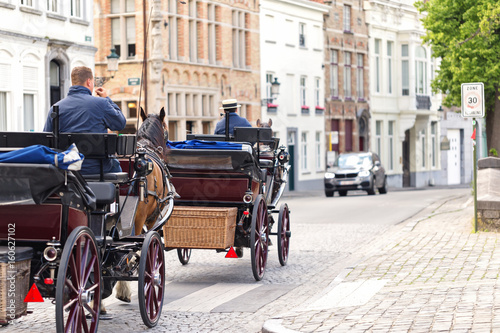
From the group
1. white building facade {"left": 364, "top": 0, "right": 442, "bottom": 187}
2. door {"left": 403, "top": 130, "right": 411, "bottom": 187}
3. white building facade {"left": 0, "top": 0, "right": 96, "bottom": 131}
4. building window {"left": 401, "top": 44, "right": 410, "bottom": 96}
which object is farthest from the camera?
door {"left": 403, "top": 130, "right": 411, "bottom": 187}

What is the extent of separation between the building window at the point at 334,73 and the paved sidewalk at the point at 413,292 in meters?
36.5

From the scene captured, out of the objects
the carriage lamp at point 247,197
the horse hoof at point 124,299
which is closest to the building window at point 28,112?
the carriage lamp at point 247,197

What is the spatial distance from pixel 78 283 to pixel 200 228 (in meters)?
4.03

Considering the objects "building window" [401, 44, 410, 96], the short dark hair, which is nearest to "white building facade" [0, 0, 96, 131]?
the short dark hair

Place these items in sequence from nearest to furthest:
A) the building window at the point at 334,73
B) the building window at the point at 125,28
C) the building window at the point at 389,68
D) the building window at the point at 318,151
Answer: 1. the building window at the point at 125,28
2. the building window at the point at 318,151
3. the building window at the point at 334,73
4. the building window at the point at 389,68

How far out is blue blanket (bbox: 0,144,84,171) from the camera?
268 inches

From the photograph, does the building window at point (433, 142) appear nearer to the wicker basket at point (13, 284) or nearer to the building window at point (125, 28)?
the building window at point (125, 28)

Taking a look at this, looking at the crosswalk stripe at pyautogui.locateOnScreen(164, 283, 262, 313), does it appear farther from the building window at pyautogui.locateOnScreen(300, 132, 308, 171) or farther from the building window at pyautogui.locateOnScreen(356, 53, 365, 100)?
the building window at pyautogui.locateOnScreen(356, 53, 365, 100)

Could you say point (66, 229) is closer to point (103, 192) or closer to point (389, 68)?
point (103, 192)

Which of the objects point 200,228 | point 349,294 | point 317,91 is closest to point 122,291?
point 200,228

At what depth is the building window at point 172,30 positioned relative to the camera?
37.8 m

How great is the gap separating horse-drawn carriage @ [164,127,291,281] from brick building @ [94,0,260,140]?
900 inches

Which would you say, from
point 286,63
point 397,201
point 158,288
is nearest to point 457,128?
point 286,63

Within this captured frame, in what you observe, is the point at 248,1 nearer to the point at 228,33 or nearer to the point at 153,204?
the point at 228,33
